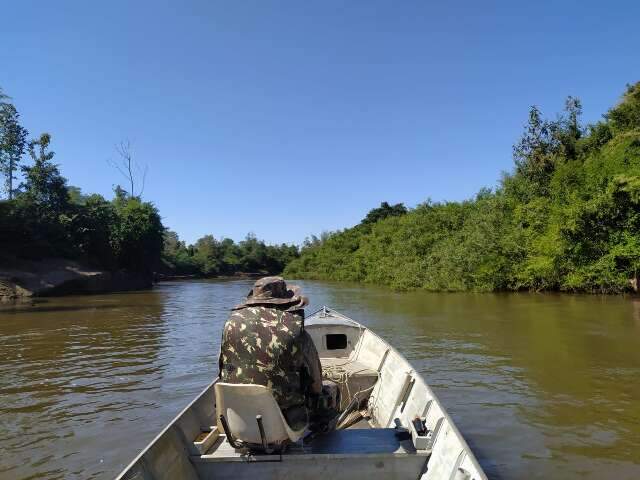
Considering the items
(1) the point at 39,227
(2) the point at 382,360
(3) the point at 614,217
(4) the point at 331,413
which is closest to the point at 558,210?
(3) the point at 614,217

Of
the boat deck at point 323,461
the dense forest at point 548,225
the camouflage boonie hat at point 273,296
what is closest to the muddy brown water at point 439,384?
the boat deck at point 323,461

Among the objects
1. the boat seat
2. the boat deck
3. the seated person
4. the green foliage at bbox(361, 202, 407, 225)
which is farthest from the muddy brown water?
the green foliage at bbox(361, 202, 407, 225)

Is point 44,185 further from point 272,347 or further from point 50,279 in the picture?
point 272,347

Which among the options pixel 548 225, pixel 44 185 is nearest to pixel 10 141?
pixel 44 185

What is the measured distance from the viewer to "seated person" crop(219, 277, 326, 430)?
3.46 m

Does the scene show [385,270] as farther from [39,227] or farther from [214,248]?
[214,248]

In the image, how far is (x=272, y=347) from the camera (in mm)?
3449

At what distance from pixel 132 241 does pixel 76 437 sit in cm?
3929

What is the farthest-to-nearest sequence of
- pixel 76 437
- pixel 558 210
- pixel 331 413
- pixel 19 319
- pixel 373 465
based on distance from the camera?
pixel 558 210, pixel 19 319, pixel 76 437, pixel 331 413, pixel 373 465

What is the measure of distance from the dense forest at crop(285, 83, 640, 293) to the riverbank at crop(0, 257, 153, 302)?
21281 mm

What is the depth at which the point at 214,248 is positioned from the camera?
268 ft

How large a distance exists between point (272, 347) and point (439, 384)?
18.6ft

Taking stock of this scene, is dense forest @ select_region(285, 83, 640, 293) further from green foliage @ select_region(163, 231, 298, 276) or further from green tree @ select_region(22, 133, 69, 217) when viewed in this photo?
green foliage @ select_region(163, 231, 298, 276)

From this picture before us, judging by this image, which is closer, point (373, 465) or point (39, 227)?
point (373, 465)
